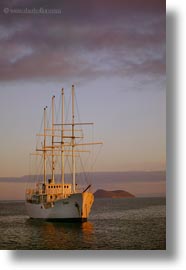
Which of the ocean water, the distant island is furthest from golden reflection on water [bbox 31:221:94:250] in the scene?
the distant island

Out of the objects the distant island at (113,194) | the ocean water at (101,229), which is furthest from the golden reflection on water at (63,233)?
the distant island at (113,194)

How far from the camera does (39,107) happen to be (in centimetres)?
482

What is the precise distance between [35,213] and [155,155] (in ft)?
3.53

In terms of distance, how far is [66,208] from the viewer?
4930mm

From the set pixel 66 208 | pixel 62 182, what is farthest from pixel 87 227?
pixel 62 182

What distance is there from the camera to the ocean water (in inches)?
182

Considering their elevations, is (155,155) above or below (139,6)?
below

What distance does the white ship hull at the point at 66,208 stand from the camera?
484 centimetres

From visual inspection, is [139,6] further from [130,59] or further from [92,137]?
[92,137]

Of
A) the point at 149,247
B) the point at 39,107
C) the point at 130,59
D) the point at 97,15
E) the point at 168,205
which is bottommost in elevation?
the point at 149,247

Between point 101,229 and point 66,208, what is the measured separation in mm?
370

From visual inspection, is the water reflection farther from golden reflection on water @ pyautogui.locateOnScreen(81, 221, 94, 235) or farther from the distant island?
the distant island

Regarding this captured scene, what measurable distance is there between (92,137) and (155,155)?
0.53m

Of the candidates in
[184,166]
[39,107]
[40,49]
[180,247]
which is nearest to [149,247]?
[180,247]
